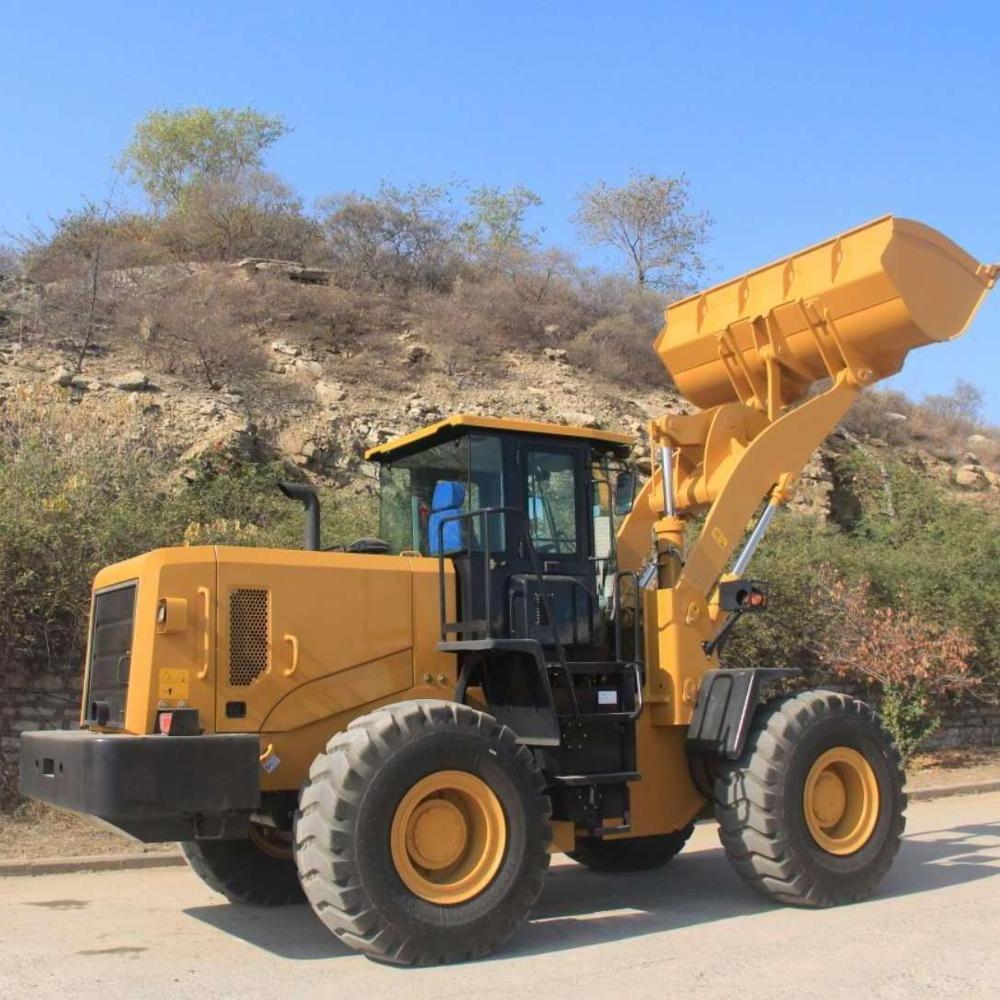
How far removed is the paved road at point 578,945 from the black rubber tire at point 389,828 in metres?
0.19

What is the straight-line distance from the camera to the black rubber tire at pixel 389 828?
19.3 feet

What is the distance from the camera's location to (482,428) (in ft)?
24.4

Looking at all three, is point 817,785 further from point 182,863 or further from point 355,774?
point 182,863

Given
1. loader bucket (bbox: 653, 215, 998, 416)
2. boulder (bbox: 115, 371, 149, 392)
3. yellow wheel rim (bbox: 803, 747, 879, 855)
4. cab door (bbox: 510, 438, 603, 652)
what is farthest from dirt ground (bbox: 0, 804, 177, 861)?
boulder (bbox: 115, 371, 149, 392)

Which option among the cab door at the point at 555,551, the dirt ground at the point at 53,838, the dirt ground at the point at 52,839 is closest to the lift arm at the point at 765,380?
the cab door at the point at 555,551

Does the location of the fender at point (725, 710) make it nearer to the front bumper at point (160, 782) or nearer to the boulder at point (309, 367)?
the front bumper at point (160, 782)

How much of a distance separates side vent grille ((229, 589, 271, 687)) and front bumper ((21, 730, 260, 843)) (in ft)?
1.48

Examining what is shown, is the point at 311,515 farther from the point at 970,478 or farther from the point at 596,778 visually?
the point at 970,478

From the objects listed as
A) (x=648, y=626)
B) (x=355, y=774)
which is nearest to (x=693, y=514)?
(x=648, y=626)

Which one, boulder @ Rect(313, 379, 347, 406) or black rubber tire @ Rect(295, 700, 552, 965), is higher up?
boulder @ Rect(313, 379, 347, 406)

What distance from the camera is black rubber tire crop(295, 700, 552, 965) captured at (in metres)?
5.89

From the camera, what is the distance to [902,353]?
28.1ft

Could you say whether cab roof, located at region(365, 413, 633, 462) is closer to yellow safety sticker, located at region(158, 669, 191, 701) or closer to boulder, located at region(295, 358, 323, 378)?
yellow safety sticker, located at region(158, 669, 191, 701)

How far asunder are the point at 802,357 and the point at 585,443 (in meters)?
1.95
